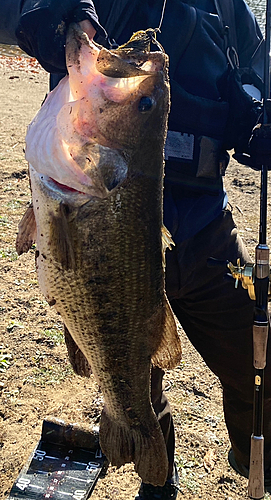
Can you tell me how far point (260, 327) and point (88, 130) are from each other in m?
1.15

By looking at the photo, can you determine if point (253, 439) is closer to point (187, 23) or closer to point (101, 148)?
point (101, 148)

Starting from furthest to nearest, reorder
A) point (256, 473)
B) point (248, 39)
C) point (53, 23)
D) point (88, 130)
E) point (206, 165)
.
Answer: point (248, 39), point (206, 165), point (256, 473), point (88, 130), point (53, 23)

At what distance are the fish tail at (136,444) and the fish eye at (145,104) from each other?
1.33 metres

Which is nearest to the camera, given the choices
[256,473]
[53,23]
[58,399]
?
[53,23]

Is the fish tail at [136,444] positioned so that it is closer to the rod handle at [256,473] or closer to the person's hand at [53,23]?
the rod handle at [256,473]

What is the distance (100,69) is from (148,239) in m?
0.65

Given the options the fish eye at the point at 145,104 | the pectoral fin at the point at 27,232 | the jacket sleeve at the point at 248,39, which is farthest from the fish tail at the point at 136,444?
the jacket sleeve at the point at 248,39

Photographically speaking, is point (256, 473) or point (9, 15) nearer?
point (9, 15)

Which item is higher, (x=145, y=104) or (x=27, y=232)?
(x=145, y=104)

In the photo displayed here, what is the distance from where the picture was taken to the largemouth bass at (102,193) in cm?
185

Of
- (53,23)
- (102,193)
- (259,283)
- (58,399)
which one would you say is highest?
(53,23)

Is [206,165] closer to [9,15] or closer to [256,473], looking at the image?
[9,15]

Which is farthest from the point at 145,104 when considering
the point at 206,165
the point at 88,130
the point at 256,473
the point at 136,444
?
the point at 256,473

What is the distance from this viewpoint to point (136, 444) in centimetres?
234
